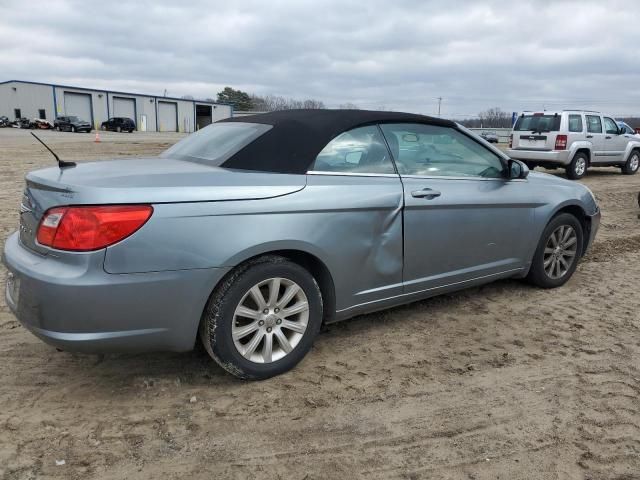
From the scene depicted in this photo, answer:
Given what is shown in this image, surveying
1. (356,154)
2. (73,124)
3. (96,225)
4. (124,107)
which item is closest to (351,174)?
(356,154)

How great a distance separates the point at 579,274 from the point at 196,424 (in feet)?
13.6

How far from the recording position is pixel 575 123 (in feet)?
45.5

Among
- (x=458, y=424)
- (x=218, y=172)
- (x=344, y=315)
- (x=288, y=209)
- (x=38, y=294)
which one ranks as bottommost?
(x=458, y=424)

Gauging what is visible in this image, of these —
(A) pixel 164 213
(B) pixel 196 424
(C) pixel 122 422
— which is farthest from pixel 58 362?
(A) pixel 164 213

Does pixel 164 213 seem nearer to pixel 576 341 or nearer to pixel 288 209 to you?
pixel 288 209

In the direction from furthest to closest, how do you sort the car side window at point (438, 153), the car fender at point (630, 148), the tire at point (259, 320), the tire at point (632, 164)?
1. the tire at point (632, 164)
2. the car fender at point (630, 148)
3. the car side window at point (438, 153)
4. the tire at point (259, 320)

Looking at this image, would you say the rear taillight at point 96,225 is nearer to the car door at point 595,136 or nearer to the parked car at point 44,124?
the car door at point 595,136

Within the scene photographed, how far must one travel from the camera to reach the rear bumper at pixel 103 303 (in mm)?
2484

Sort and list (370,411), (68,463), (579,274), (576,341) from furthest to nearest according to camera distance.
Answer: (579,274)
(576,341)
(370,411)
(68,463)

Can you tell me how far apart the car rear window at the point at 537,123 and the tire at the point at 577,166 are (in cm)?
101

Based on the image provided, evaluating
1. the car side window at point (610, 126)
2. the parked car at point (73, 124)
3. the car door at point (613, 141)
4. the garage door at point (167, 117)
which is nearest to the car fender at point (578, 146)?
the car door at point (613, 141)

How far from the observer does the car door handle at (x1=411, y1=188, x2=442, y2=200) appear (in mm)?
3510

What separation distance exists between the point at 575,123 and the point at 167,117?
217 feet

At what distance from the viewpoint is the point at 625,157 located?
1560cm
